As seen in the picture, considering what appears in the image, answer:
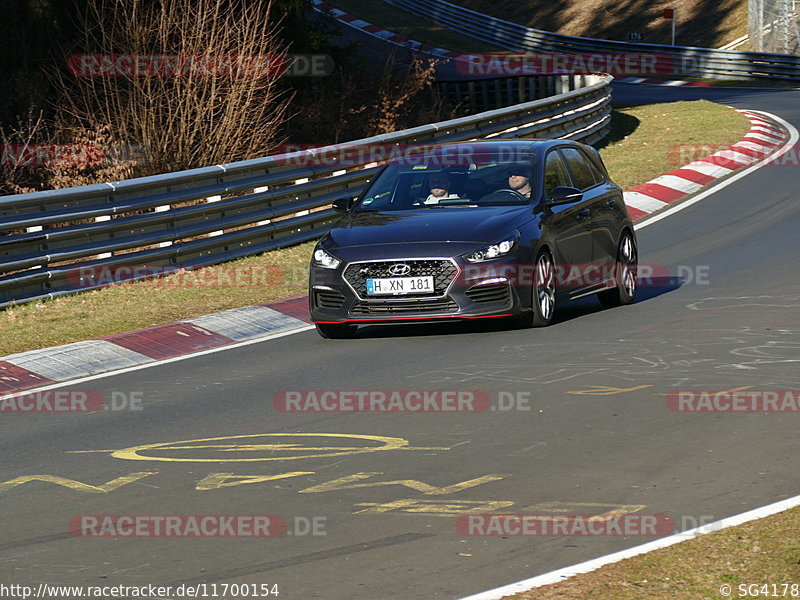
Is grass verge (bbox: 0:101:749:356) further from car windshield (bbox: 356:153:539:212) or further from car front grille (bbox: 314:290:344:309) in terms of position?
car windshield (bbox: 356:153:539:212)

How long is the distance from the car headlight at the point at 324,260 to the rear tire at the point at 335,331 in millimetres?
544

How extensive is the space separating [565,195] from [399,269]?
5.81ft

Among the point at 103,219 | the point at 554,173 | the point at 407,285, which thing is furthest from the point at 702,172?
the point at 407,285

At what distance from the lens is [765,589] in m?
5.29

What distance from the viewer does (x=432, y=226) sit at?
1215 centimetres

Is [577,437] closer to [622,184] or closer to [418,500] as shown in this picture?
[418,500]

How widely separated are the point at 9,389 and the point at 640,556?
6.45 m

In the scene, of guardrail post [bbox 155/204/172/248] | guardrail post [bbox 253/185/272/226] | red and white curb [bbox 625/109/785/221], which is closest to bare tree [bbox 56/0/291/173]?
guardrail post [bbox 253/185/272/226]

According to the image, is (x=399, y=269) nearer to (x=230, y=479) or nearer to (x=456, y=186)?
(x=456, y=186)

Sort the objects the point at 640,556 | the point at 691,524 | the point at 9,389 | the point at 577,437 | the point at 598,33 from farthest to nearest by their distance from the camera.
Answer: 1. the point at 598,33
2. the point at 9,389
3. the point at 577,437
4. the point at 691,524
5. the point at 640,556

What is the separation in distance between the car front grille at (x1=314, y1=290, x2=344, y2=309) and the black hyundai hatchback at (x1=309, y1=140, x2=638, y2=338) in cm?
1

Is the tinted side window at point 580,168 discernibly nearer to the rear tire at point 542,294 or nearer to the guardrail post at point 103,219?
the rear tire at point 542,294

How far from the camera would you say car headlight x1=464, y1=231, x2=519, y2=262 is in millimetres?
11781

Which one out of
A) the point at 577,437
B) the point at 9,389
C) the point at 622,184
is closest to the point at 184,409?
the point at 9,389
